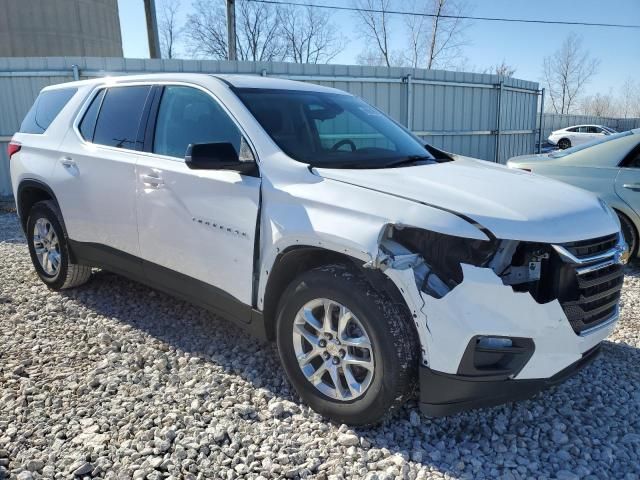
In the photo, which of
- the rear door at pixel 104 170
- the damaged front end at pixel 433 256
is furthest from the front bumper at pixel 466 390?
the rear door at pixel 104 170

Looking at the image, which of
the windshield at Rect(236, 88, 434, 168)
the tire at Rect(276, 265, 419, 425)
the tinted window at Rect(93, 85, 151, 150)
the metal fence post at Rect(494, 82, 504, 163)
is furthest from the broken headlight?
the metal fence post at Rect(494, 82, 504, 163)

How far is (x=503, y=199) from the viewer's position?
2.52 m

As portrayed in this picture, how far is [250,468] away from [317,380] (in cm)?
56

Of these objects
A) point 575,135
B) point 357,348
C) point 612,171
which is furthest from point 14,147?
point 575,135

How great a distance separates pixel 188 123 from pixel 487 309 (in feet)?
7.54

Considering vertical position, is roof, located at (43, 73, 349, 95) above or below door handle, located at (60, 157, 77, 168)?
above

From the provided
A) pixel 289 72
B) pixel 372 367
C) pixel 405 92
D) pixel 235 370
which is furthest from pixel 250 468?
pixel 405 92

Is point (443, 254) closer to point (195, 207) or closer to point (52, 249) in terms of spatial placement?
point (195, 207)

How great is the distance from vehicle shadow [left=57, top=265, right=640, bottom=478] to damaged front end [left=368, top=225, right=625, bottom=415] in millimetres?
341

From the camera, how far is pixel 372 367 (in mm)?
2521

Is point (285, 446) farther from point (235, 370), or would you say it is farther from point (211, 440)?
point (235, 370)

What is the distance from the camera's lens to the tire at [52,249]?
4.60 meters

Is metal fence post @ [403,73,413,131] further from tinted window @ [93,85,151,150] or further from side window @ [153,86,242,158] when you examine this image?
side window @ [153,86,242,158]

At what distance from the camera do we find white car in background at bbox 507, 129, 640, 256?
5.43 meters
